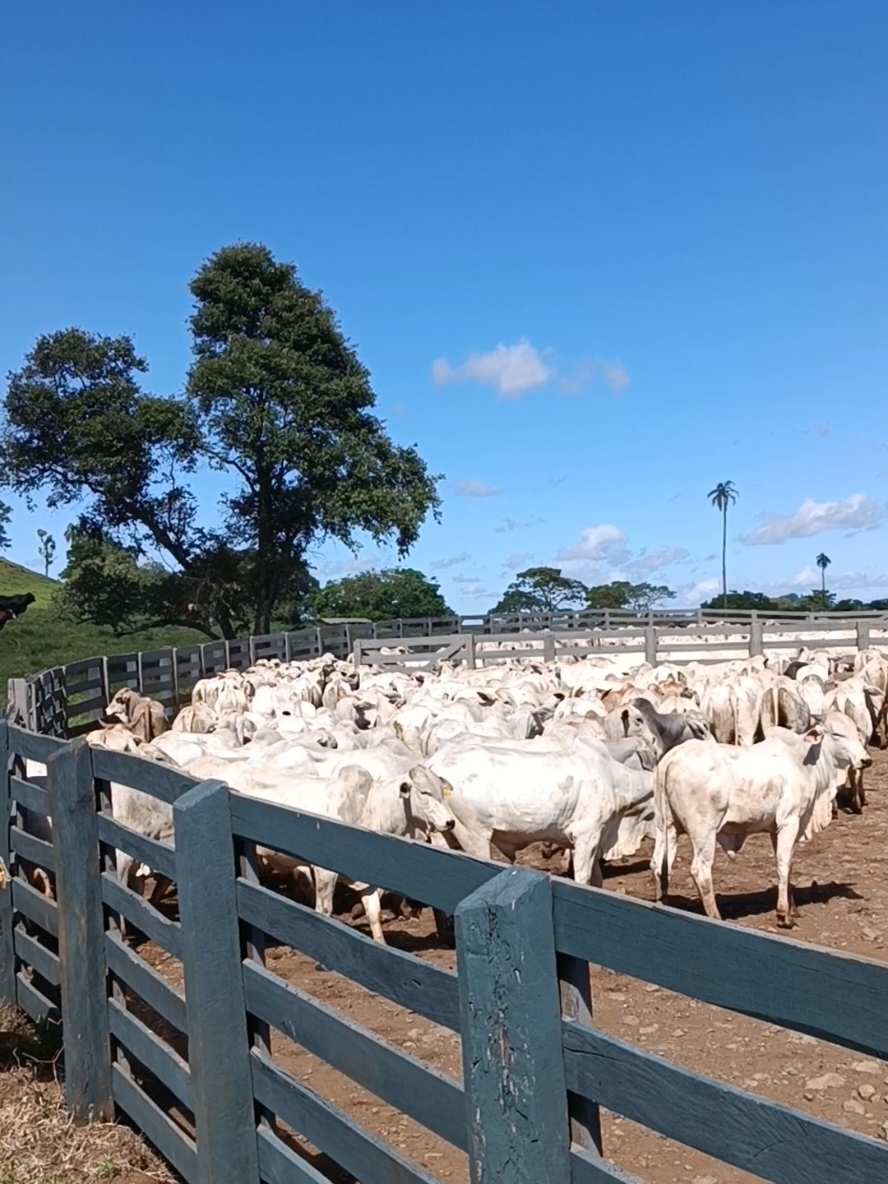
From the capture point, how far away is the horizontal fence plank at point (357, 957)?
2.88 meters

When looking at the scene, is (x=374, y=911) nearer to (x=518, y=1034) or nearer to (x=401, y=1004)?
(x=401, y=1004)

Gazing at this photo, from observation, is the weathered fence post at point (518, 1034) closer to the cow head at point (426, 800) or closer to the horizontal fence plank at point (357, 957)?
the horizontal fence plank at point (357, 957)

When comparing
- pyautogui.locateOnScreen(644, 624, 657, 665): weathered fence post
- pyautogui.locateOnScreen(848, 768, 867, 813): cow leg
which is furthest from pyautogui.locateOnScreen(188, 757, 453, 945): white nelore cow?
pyautogui.locateOnScreen(644, 624, 657, 665): weathered fence post

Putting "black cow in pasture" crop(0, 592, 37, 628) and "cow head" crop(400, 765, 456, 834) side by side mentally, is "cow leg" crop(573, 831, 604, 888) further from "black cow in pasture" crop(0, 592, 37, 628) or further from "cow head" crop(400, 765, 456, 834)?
"black cow in pasture" crop(0, 592, 37, 628)

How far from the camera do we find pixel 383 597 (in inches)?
3019

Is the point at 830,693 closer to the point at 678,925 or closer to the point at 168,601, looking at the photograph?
the point at 678,925

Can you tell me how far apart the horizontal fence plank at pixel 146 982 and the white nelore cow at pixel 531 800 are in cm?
430

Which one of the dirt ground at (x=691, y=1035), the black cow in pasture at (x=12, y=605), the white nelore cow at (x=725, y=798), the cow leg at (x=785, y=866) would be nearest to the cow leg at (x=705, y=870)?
the white nelore cow at (x=725, y=798)

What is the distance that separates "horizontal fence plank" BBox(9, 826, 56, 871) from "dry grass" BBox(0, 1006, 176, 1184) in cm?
101

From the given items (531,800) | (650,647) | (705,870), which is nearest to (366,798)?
(531,800)

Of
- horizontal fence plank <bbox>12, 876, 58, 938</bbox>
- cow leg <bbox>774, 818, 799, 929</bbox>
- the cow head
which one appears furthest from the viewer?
the cow head

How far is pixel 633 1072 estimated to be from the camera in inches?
90.4

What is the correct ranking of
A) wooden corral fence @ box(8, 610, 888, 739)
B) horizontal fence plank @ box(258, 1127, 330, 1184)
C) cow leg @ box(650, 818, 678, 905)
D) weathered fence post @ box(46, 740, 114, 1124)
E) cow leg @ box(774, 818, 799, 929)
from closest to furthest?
1. horizontal fence plank @ box(258, 1127, 330, 1184)
2. weathered fence post @ box(46, 740, 114, 1124)
3. cow leg @ box(774, 818, 799, 929)
4. cow leg @ box(650, 818, 678, 905)
5. wooden corral fence @ box(8, 610, 888, 739)

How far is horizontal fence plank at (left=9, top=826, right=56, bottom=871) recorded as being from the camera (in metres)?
5.97
